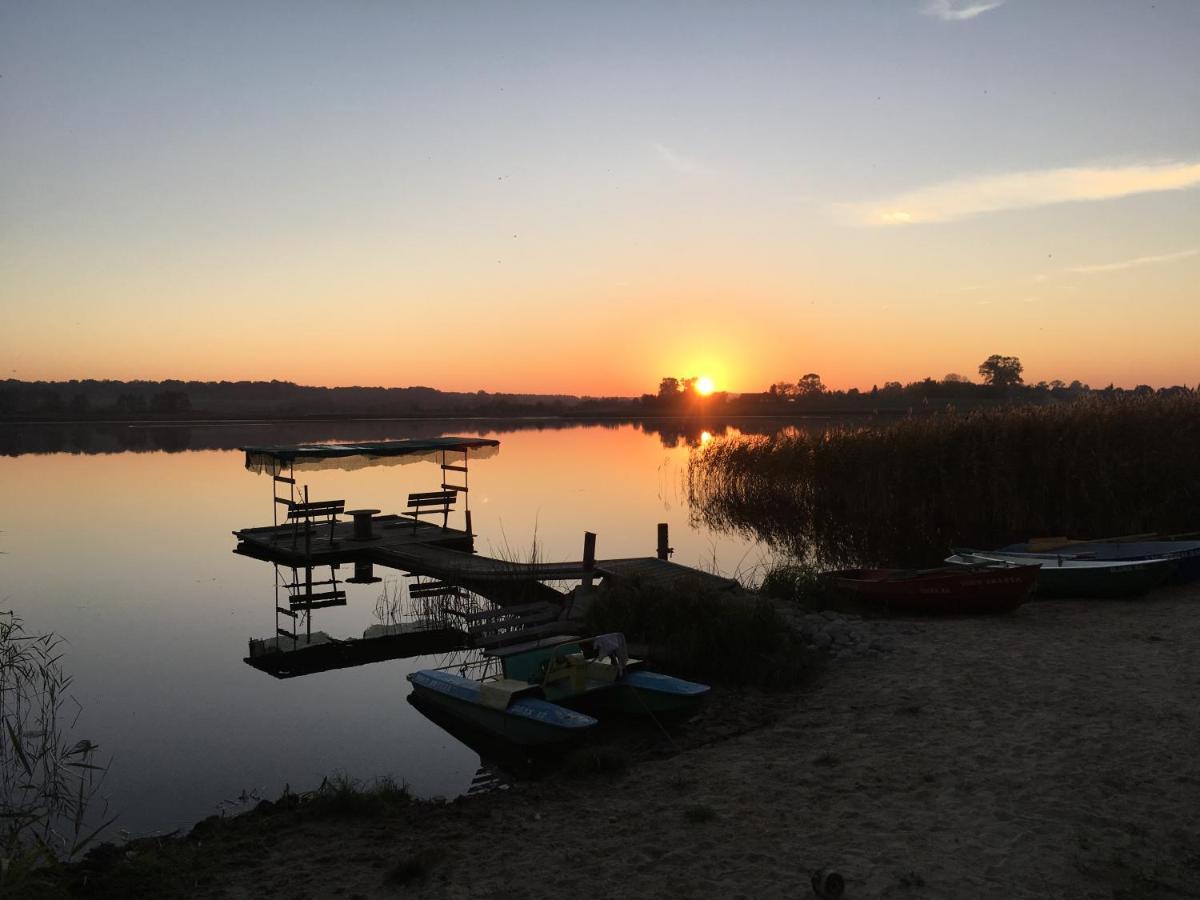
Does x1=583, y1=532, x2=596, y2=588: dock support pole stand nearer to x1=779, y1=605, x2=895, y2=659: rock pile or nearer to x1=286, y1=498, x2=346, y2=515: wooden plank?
x1=779, y1=605, x2=895, y2=659: rock pile

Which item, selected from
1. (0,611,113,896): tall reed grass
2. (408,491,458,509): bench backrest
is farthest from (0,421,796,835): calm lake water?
(408,491,458,509): bench backrest

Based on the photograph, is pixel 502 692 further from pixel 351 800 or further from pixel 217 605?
pixel 217 605

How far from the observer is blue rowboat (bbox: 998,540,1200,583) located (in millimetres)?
15578

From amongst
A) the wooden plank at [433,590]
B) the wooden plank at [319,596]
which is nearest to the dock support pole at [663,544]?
the wooden plank at [433,590]

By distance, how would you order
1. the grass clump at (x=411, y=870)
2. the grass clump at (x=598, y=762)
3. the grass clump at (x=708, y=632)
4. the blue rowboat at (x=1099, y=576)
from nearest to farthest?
the grass clump at (x=411, y=870)
the grass clump at (x=598, y=762)
the grass clump at (x=708, y=632)
the blue rowboat at (x=1099, y=576)

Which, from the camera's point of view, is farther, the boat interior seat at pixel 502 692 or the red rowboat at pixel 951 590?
the red rowboat at pixel 951 590

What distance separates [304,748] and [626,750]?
4168 millimetres

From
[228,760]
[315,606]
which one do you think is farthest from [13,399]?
[228,760]

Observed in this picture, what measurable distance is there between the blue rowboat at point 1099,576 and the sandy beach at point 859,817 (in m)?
4.59

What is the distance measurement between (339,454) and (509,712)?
1543cm

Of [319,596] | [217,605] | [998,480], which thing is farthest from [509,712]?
[998,480]

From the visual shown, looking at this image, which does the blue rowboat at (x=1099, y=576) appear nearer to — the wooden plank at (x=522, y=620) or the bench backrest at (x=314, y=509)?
the wooden plank at (x=522, y=620)

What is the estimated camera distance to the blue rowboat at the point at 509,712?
9.57 m

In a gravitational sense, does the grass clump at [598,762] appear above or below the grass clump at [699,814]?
below
